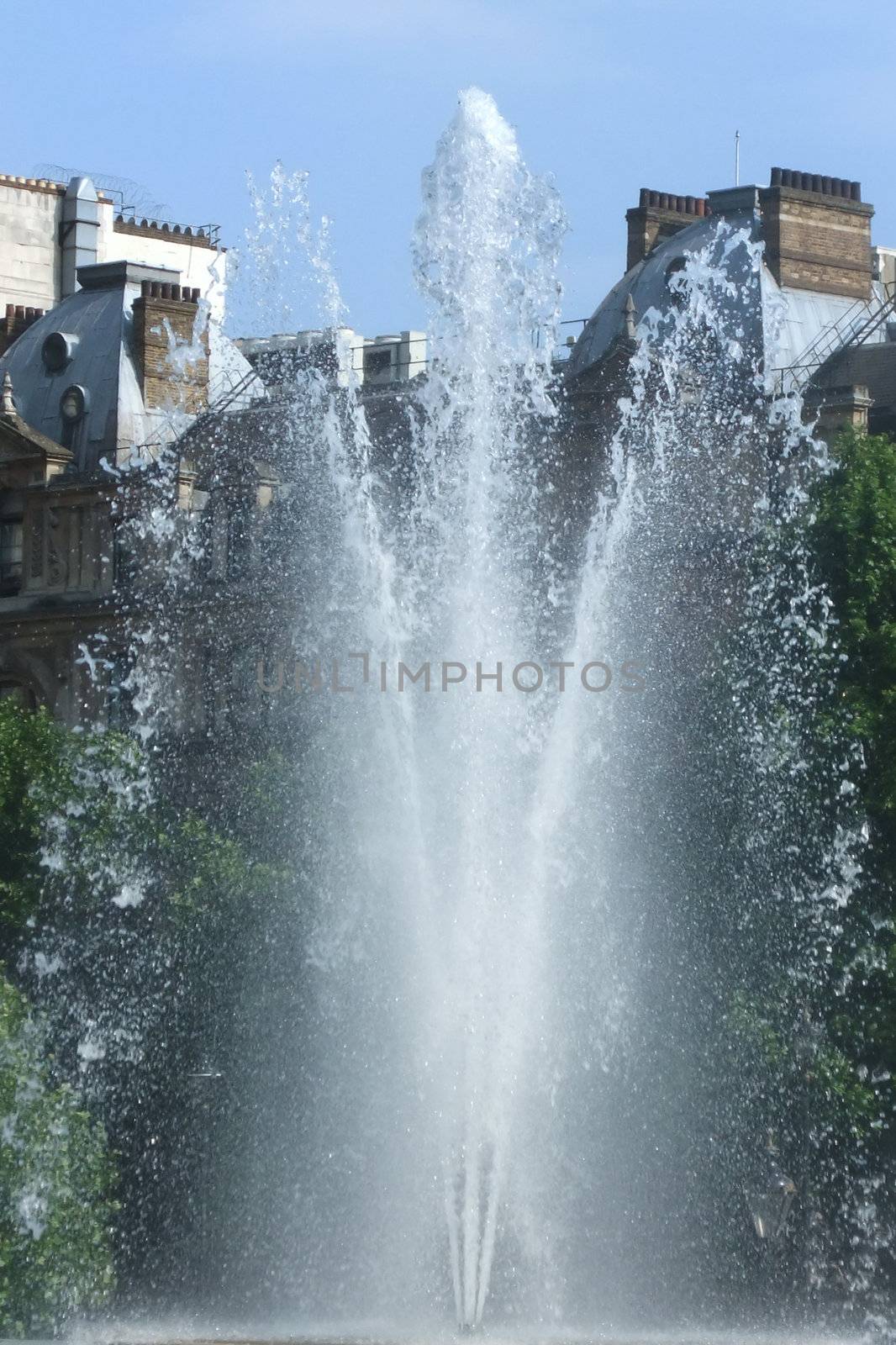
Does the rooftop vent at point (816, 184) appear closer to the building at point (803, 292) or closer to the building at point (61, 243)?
the building at point (803, 292)

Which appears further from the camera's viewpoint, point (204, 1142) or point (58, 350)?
point (58, 350)

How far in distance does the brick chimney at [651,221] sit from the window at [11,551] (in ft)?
41.2

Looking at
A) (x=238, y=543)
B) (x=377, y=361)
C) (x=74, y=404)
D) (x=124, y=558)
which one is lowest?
(x=124, y=558)

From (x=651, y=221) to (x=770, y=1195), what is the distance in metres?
26.7

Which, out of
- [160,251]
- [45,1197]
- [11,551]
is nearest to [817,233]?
[11,551]

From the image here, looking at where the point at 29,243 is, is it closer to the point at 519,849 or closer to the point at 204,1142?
the point at 204,1142

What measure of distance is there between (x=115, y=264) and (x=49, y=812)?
59.2ft

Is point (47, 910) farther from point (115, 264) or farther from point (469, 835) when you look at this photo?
point (115, 264)

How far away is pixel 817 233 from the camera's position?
52.3 meters

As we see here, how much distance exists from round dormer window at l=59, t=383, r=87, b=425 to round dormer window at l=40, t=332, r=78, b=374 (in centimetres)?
111

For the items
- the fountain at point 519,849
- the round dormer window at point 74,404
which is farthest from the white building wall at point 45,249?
the fountain at point 519,849

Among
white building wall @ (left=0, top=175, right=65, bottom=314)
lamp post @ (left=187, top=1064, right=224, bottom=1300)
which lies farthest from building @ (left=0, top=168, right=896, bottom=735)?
lamp post @ (left=187, top=1064, right=224, bottom=1300)

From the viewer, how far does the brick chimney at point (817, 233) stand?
51.6 metres

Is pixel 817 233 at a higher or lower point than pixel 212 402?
higher
